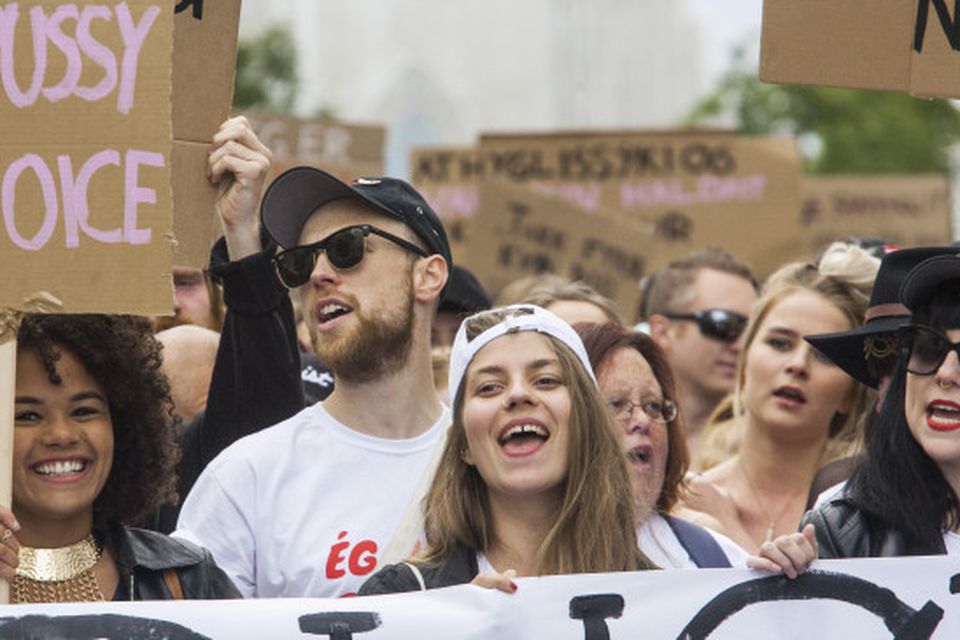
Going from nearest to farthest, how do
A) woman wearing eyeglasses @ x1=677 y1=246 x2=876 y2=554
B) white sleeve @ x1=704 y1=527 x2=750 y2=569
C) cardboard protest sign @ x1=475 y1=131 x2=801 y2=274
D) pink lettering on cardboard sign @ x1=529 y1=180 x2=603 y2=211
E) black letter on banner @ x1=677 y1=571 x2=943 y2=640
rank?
black letter on banner @ x1=677 y1=571 x2=943 y2=640, white sleeve @ x1=704 y1=527 x2=750 y2=569, woman wearing eyeglasses @ x1=677 y1=246 x2=876 y2=554, cardboard protest sign @ x1=475 y1=131 x2=801 y2=274, pink lettering on cardboard sign @ x1=529 y1=180 x2=603 y2=211

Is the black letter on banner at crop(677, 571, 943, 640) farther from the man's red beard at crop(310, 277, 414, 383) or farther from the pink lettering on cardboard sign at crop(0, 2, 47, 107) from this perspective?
the pink lettering on cardboard sign at crop(0, 2, 47, 107)

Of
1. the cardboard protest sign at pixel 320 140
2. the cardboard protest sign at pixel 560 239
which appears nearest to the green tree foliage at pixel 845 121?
the cardboard protest sign at pixel 320 140

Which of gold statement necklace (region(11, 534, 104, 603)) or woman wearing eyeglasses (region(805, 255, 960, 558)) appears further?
woman wearing eyeglasses (region(805, 255, 960, 558))

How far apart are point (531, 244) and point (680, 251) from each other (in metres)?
1.72

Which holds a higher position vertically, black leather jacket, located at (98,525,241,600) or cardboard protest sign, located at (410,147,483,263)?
cardboard protest sign, located at (410,147,483,263)

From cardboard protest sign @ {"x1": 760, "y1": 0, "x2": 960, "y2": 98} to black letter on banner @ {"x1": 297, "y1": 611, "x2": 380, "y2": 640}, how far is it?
5.14 feet

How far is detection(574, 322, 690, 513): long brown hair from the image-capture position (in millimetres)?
5340

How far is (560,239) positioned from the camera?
32.4 ft

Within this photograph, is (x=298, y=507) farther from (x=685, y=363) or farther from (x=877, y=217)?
(x=877, y=217)

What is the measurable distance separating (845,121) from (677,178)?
90.3ft

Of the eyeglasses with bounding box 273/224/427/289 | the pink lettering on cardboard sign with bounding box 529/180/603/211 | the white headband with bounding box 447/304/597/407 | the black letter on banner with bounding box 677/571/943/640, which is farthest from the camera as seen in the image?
the pink lettering on cardboard sign with bounding box 529/180/603/211

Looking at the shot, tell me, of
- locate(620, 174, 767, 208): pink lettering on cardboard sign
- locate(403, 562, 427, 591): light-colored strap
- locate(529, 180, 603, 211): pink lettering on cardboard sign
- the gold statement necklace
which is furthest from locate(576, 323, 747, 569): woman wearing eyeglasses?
locate(529, 180, 603, 211): pink lettering on cardboard sign

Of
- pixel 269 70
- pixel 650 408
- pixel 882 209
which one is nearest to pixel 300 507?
pixel 650 408

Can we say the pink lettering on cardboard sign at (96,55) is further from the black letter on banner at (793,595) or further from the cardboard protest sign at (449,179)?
the cardboard protest sign at (449,179)
